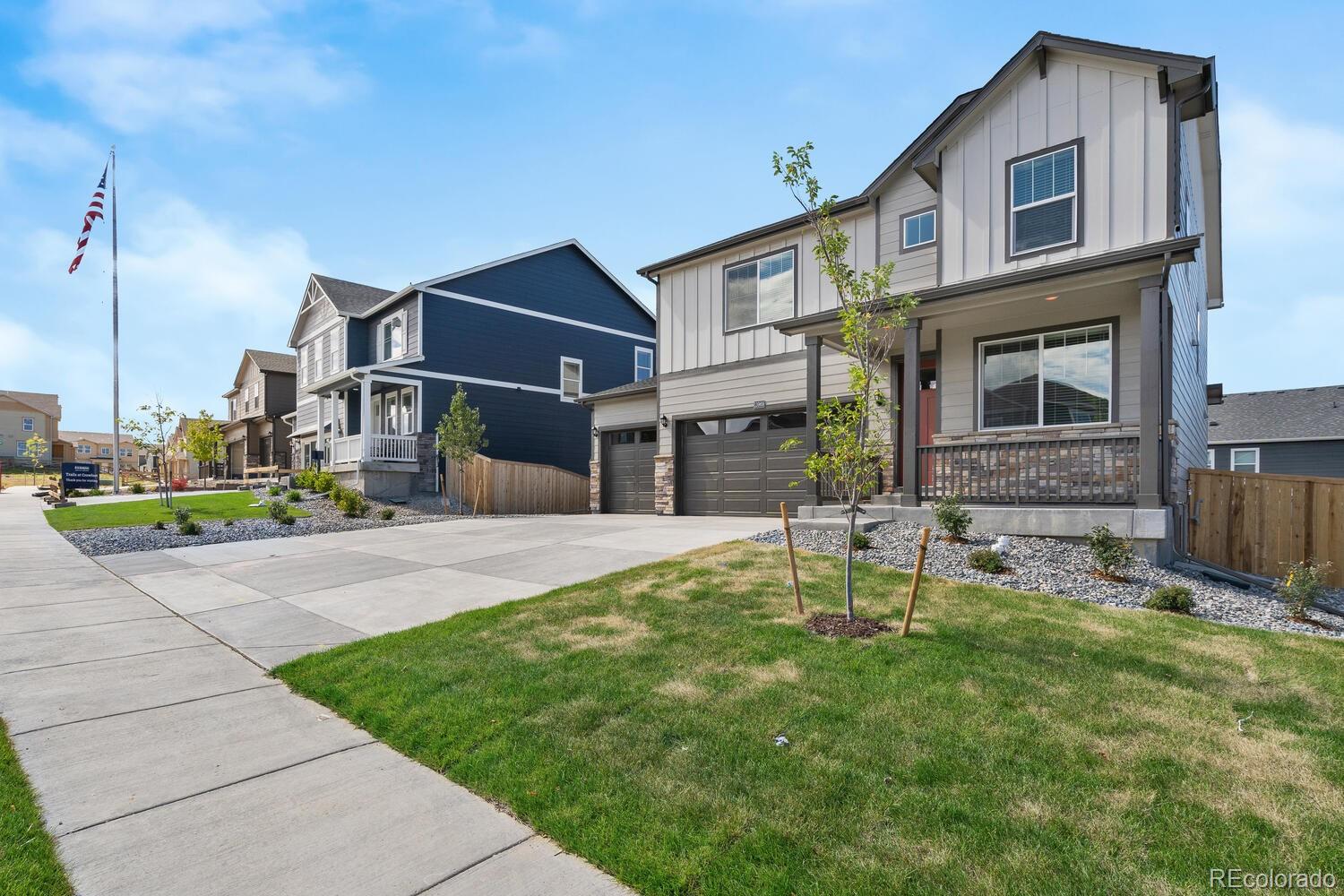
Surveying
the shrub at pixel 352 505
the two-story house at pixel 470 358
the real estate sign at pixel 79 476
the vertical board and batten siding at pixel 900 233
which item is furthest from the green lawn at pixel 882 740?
the real estate sign at pixel 79 476

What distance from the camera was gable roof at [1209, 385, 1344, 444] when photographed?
22766 mm

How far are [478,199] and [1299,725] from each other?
1465 cm

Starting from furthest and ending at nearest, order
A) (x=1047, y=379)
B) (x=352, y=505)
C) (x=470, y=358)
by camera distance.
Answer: (x=470, y=358)
(x=352, y=505)
(x=1047, y=379)

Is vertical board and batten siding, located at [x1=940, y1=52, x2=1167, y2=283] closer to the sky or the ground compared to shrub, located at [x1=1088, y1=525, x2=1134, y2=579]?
closer to the sky

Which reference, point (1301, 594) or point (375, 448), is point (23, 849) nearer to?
point (1301, 594)

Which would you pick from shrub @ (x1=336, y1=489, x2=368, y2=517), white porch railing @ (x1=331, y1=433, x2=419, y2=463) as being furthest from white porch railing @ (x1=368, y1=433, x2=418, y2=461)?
shrub @ (x1=336, y1=489, x2=368, y2=517)

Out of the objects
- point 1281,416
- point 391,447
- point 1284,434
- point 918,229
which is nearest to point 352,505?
point 391,447

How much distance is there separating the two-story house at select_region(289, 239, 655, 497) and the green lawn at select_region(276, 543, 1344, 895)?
16899 millimetres

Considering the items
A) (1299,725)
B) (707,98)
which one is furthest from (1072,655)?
(707,98)

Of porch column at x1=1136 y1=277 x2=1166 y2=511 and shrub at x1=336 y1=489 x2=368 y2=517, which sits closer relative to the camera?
porch column at x1=1136 y1=277 x2=1166 y2=511

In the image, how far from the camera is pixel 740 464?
1405 centimetres

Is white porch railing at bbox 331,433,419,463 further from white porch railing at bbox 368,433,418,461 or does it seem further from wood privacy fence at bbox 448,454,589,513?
wood privacy fence at bbox 448,454,589,513

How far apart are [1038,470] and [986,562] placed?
285cm

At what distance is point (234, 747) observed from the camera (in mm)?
3561
